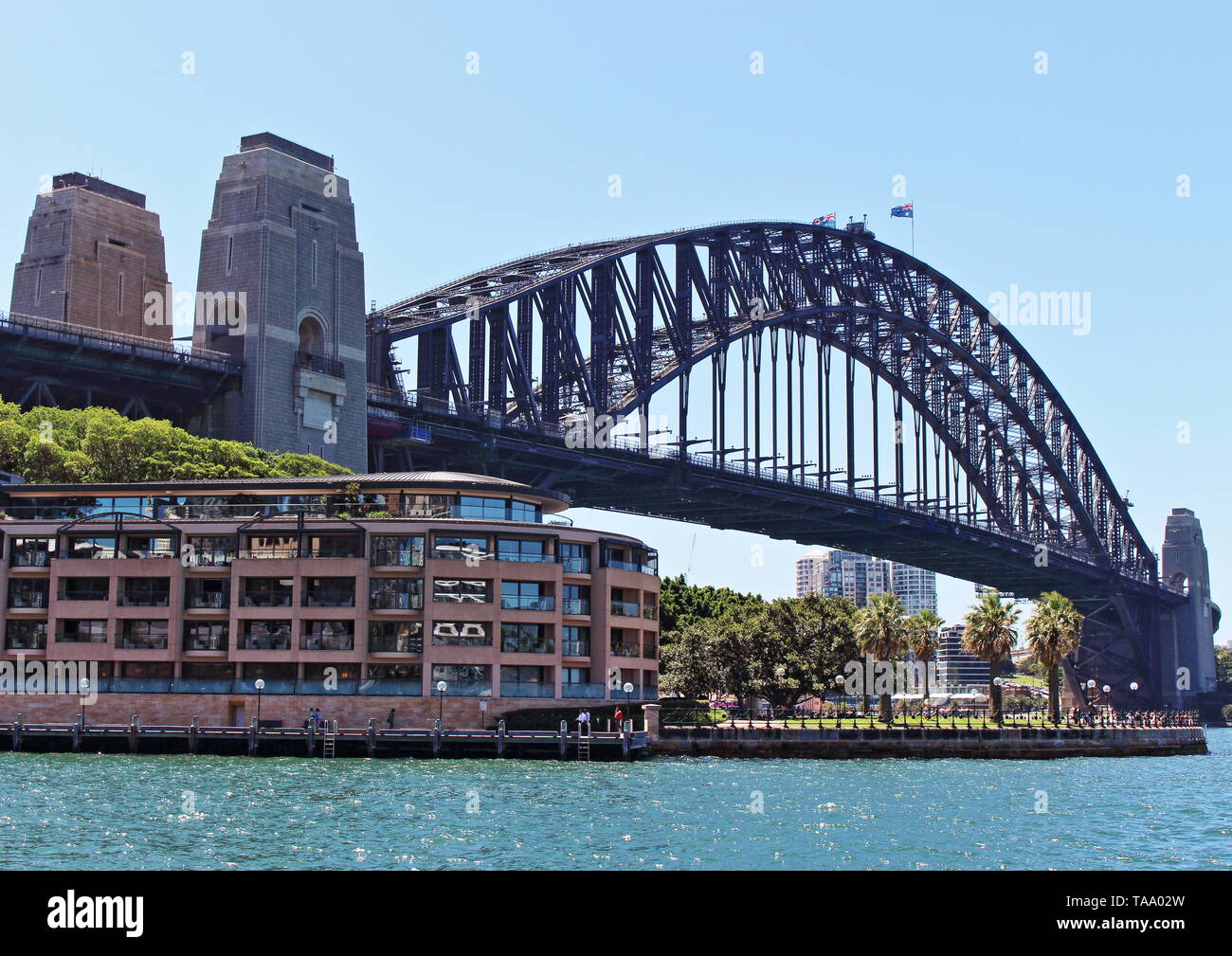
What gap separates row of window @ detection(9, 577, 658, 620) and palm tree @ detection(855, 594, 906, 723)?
23340 mm

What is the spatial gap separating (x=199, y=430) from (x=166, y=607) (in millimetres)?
32439

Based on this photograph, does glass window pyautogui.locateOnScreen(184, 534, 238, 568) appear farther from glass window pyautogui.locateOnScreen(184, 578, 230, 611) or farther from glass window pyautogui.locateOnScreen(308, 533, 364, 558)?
glass window pyautogui.locateOnScreen(308, 533, 364, 558)

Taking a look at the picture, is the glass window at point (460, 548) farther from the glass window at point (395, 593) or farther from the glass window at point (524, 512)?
the glass window at point (524, 512)

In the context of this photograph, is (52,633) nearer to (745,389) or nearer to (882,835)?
(882,835)

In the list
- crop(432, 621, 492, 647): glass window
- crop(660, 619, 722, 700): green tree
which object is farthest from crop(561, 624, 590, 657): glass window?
crop(660, 619, 722, 700): green tree

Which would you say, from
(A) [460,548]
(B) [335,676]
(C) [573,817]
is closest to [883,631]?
(A) [460,548]

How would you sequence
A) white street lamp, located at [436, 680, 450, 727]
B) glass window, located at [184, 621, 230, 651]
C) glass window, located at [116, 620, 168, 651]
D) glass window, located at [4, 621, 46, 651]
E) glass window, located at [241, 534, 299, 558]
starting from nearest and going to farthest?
white street lamp, located at [436, 680, 450, 727] < glass window, located at [241, 534, 299, 558] < glass window, located at [116, 620, 168, 651] < glass window, located at [184, 621, 230, 651] < glass window, located at [4, 621, 46, 651]

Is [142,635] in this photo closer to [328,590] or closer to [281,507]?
[281,507]

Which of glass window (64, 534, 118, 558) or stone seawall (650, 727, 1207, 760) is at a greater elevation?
glass window (64, 534, 118, 558)

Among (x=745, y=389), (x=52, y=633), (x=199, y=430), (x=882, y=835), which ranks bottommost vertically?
(x=882, y=835)

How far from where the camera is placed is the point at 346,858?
4144 cm

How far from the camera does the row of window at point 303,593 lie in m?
86.8

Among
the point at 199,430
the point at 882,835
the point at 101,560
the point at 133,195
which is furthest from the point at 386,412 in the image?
the point at 882,835

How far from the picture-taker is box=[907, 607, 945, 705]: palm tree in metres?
104
